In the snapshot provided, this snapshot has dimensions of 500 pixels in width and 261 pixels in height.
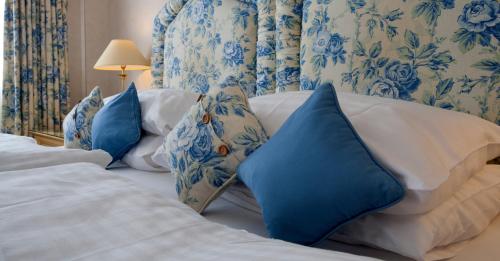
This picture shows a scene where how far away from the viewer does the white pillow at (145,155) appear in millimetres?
1568

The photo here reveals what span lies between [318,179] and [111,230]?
1.31 feet

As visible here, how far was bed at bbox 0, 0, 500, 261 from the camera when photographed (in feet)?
1.83

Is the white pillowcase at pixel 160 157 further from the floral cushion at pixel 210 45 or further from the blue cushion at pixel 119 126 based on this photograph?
the floral cushion at pixel 210 45

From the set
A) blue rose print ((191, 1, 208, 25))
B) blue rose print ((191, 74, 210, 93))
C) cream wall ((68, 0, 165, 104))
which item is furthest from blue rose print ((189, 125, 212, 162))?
cream wall ((68, 0, 165, 104))

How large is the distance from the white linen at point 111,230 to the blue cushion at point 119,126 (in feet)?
2.68

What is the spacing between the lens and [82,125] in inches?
74.6

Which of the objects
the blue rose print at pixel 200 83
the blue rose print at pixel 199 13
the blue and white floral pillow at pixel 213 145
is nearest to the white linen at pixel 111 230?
the blue and white floral pillow at pixel 213 145

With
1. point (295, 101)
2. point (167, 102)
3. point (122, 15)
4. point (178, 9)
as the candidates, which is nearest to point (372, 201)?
point (295, 101)

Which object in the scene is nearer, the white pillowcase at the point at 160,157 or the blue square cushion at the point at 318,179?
the blue square cushion at the point at 318,179

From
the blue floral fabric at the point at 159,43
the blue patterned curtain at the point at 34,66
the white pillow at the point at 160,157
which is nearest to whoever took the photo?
the white pillow at the point at 160,157

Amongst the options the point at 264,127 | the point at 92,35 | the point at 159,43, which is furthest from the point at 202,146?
the point at 92,35

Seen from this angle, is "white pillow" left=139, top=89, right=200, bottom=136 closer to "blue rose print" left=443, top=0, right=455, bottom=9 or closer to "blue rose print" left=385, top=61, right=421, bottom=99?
"blue rose print" left=385, top=61, right=421, bottom=99

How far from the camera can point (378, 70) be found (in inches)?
51.6

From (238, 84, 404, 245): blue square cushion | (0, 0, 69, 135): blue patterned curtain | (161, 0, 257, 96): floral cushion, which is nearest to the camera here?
(238, 84, 404, 245): blue square cushion
